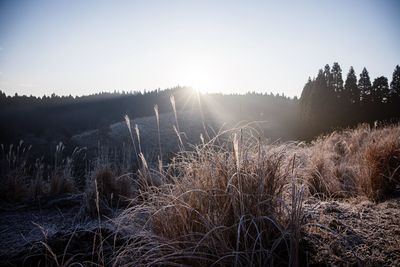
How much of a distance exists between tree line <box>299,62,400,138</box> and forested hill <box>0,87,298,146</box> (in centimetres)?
2014

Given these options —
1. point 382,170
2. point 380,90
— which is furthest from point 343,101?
point 382,170

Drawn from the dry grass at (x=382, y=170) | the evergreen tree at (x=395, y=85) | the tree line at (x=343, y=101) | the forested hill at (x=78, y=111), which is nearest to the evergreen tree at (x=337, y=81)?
the tree line at (x=343, y=101)

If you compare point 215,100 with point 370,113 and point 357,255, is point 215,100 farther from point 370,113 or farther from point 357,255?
point 357,255

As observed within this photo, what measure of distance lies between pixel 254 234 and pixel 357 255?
0.52 meters

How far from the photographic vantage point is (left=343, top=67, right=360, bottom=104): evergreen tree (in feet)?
108

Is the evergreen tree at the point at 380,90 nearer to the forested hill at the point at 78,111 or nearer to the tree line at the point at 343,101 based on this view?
the tree line at the point at 343,101

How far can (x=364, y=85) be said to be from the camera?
1273 inches

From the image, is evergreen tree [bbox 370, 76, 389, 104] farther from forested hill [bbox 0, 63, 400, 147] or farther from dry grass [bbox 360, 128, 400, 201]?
dry grass [bbox 360, 128, 400, 201]

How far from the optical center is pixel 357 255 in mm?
1497

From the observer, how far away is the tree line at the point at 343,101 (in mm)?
29766

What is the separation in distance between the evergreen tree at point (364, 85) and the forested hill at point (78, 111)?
24246mm

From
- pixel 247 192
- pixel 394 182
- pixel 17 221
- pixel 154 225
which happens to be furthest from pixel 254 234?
pixel 17 221

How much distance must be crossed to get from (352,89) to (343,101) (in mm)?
1586

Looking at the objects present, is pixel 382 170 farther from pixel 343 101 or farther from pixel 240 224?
pixel 343 101
